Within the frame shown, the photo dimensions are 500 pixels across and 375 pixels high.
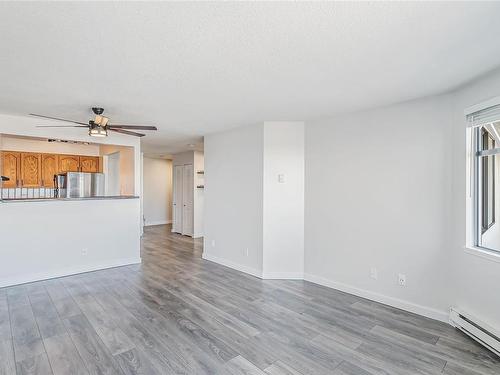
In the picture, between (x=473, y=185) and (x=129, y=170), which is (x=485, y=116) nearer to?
(x=473, y=185)

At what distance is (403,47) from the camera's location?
1.99 metres

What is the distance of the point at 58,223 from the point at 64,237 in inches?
→ 9.8

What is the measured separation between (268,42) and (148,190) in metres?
8.64

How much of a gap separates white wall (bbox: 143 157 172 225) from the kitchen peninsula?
10.9 ft

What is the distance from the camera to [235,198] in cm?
490

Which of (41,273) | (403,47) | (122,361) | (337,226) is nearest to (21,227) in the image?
(41,273)

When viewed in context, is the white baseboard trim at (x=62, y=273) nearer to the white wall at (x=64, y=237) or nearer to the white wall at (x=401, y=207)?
the white wall at (x=64, y=237)

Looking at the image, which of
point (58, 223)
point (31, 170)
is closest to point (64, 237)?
→ point (58, 223)

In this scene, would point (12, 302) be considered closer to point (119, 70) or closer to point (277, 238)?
point (119, 70)

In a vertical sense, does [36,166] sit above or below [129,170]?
above

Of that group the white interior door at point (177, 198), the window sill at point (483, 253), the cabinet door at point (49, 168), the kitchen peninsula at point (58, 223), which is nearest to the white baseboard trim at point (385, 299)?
the window sill at point (483, 253)

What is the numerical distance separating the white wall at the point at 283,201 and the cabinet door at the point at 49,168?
5584 mm

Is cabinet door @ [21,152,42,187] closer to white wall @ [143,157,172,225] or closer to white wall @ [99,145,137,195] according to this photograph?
white wall @ [99,145,137,195]

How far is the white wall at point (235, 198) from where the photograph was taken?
449 centimetres
